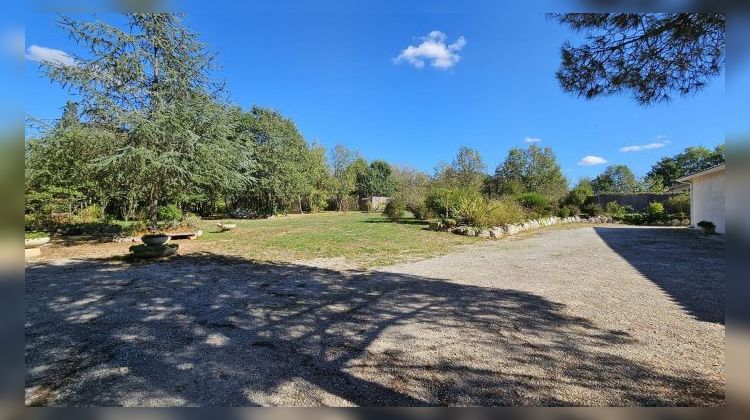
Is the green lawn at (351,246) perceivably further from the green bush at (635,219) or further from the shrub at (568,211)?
the green bush at (635,219)

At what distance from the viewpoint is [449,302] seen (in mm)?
4262

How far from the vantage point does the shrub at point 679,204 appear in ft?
62.7

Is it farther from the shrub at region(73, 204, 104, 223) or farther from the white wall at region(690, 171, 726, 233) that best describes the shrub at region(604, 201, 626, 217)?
the shrub at region(73, 204, 104, 223)

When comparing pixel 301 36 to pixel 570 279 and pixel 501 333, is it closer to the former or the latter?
pixel 501 333

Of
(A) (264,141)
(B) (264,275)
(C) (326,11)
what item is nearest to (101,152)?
(B) (264,275)

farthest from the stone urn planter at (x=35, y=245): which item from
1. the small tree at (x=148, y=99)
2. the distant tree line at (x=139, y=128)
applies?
the small tree at (x=148, y=99)

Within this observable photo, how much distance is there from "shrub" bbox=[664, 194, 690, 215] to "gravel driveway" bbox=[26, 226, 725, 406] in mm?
17401

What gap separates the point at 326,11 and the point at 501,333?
128 inches

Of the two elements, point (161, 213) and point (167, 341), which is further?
point (161, 213)

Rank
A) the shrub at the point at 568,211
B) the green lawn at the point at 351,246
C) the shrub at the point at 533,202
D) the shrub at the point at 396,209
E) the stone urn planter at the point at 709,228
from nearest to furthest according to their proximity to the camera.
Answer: the green lawn at the point at 351,246 → the stone urn planter at the point at 709,228 → the shrub at the point at 396,209 → the shrub at the point at 533,202 → the shrub at the point at 568,211

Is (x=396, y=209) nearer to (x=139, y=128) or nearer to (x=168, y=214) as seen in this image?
(x=168, y=214)

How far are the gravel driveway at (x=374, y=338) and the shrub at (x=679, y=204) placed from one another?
17401 mm

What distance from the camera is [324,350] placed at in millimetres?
2863

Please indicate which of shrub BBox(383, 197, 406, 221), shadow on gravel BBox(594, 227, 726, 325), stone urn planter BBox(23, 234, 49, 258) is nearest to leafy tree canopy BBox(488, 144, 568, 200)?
shrub BBox(383, 197, 406, 221)
